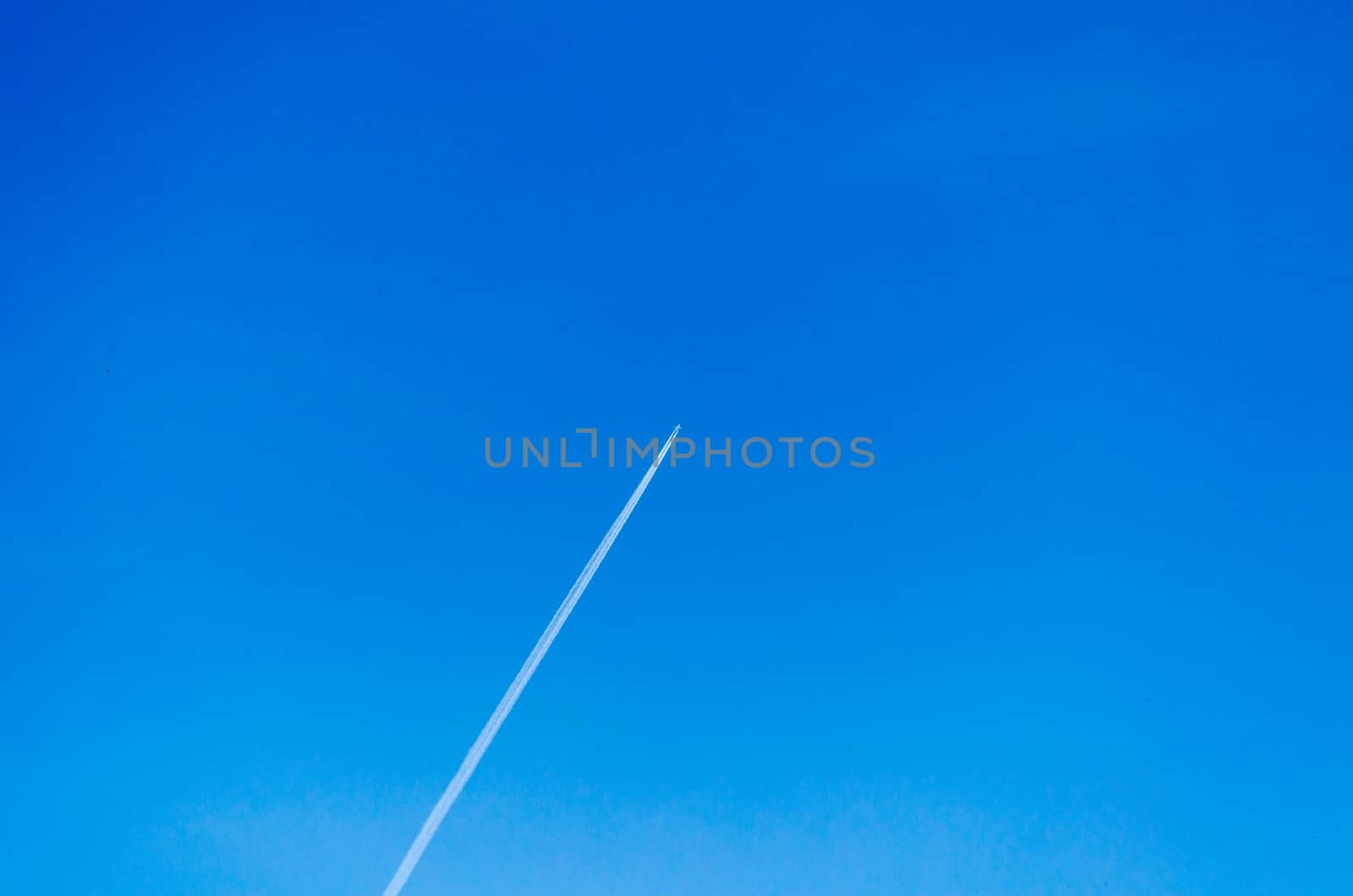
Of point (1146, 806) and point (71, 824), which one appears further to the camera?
point (71, 824)

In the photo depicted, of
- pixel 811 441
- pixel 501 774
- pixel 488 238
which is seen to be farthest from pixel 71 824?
pixel 811 441

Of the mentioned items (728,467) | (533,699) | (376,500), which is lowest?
(533,699)

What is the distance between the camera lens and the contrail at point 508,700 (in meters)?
3.82

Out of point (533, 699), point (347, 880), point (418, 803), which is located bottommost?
point (347, 880)

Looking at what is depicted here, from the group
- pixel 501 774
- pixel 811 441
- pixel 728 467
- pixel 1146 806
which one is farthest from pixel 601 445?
pixel 1146 806

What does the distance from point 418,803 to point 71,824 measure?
1.43 metres

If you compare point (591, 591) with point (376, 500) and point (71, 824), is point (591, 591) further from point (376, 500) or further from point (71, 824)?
point (71, 824)

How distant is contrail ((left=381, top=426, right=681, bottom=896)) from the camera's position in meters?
3.82

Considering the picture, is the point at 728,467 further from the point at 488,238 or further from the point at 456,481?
the point at 488,238

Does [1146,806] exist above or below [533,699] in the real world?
above

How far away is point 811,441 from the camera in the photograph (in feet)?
12.7

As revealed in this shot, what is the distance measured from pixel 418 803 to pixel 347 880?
1.37 feet

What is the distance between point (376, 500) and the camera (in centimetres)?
398

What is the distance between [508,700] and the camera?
12.6 feet
